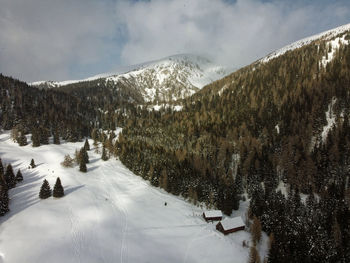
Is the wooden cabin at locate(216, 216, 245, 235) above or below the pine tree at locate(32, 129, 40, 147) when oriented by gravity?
below

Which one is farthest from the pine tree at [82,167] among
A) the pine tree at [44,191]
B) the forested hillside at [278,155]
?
the pine tree at [44,191]

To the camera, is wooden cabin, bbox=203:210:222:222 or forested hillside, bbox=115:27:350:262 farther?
wooden cabin, bbox=203:210:222:222

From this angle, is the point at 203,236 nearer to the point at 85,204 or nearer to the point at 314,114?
the point at 85,204

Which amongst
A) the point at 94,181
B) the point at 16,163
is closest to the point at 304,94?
the point at 94,181

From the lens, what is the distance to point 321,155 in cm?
6881

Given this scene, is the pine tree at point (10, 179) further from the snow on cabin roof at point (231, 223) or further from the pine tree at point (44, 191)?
the snow on cabin roof at point (231, 223)

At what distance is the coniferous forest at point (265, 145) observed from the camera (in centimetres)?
5006

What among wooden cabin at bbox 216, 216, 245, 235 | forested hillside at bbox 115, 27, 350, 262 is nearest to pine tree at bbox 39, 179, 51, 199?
forested hillside at bbox 115, 27, 350, 262

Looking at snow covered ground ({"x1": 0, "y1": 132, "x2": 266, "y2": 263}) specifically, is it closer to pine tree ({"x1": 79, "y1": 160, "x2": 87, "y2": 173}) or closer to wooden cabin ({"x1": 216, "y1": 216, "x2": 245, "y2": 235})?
wooden cabin ({"x1": 216, "y1": 216, "x2": 245, "y2": 235})

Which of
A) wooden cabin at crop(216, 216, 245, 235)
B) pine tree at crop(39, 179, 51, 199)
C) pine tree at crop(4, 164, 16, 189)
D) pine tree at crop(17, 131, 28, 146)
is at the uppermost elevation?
pine tree at crop(17, 131, 28, 146)

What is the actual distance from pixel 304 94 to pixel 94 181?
118778mm

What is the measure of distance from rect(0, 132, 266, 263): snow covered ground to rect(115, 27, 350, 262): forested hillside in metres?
7.88

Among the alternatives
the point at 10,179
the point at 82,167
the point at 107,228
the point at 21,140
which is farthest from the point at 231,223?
the point at 21,140

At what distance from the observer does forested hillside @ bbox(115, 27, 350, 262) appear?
48.2 metres
